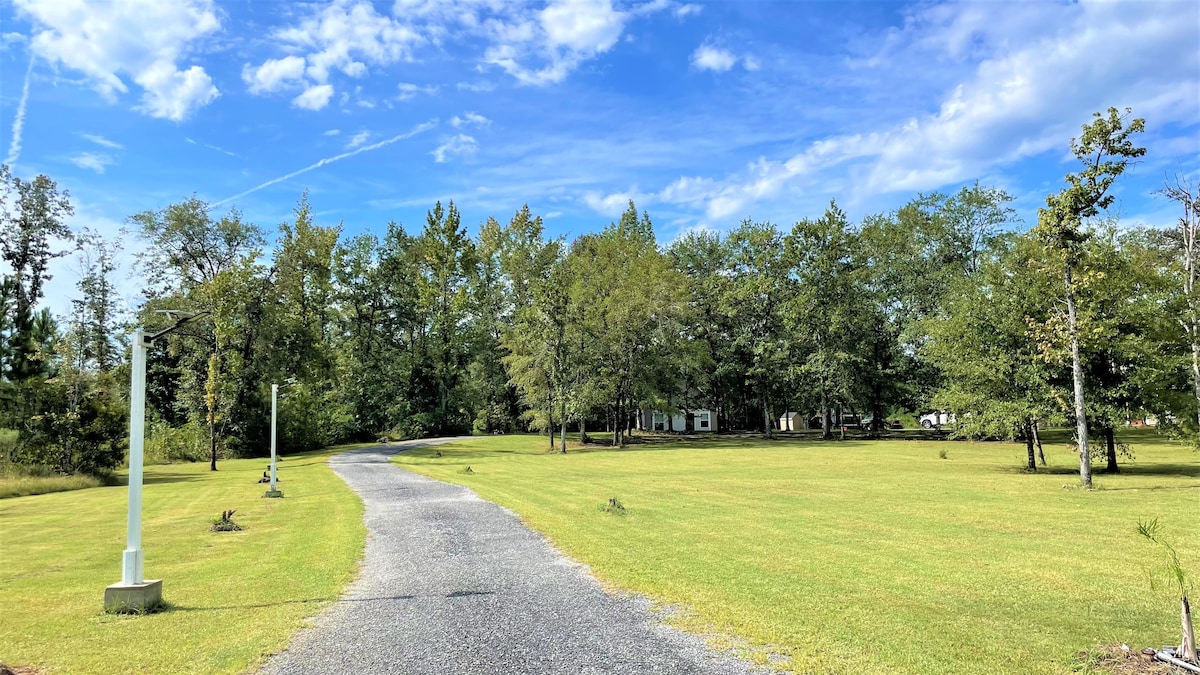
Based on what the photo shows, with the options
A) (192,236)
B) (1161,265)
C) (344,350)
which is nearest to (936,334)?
(1161,265)

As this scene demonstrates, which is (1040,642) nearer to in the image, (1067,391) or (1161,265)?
(1067,391)

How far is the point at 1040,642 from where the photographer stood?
5449mm

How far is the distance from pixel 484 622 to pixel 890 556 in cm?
569

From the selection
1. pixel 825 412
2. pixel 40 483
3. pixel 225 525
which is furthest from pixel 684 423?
pixel 225 525

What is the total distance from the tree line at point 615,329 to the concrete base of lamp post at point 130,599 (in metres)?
20.4

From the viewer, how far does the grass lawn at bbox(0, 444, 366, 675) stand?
5.76 meters

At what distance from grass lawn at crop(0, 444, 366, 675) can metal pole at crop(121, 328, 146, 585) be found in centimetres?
50

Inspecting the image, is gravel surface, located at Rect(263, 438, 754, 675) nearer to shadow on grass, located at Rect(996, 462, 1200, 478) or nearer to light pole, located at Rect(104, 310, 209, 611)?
light pole, located at Rect(104, 310, 209, 611)

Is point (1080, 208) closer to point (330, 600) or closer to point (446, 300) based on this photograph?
point (330, 600)

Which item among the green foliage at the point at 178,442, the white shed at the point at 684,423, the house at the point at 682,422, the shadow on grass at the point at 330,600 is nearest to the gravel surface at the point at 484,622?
the shadow on grass at the point at 330,600

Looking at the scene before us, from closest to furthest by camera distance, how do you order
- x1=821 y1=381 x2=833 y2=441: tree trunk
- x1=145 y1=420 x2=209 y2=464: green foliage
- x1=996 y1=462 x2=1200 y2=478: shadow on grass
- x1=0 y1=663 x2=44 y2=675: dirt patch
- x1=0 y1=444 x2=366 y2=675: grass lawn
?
x1=0 y1=663 x2=44 y2=675: dirt patch < x1=0 y1=444 x2=366 y2=675: grass lawn < x1=996 y1=462 x2=1200 y2=478: shadow on grass < x1=145 y1=420 x2=209 y2=464: green foliage < x1=821 y1=381 x2=833 y2=441: tree trunk

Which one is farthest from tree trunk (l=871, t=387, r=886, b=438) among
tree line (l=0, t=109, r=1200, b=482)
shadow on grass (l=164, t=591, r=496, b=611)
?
shadow on grass (l=164, t=591, r=496, b=611)

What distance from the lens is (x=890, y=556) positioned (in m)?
9.08

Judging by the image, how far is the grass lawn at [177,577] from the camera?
5.76 meters
